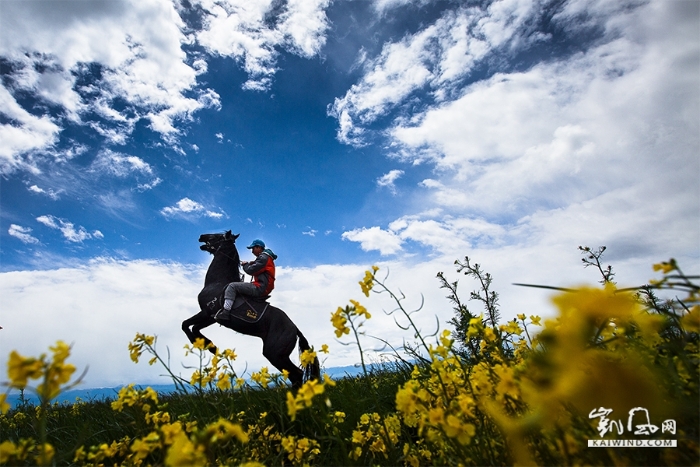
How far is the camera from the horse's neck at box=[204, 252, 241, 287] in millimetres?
8213

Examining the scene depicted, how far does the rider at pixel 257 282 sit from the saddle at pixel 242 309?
104 mm

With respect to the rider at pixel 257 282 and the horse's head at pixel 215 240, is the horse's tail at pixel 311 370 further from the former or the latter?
the horse's head at pixel 215 240

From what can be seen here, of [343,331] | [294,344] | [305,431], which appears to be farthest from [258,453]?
[294,344]

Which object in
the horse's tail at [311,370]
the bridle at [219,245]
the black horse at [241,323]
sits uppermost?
the bridle at [219,245]

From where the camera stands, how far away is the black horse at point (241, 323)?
7172mm

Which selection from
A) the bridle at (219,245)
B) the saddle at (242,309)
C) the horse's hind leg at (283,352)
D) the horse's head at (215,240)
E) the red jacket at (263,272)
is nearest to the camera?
the horse's hind leg at (283,352)

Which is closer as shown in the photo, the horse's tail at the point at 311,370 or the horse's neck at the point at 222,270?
the horse's tail at the point at 311,370

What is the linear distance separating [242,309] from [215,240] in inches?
86.6

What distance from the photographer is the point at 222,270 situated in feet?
27.3

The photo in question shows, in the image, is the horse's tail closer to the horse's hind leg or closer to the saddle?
the horse's hind leg

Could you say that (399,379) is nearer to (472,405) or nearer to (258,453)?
(258,453)

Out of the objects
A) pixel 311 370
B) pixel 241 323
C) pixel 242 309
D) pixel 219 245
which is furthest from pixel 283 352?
pixel 219 245

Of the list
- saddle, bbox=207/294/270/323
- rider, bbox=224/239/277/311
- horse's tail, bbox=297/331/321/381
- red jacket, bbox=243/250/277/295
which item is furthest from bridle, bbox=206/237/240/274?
horse's tail, bbox=297/331/321/381

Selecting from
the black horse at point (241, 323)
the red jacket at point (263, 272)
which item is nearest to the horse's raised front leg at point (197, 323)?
the black horse at point (241, 323)
